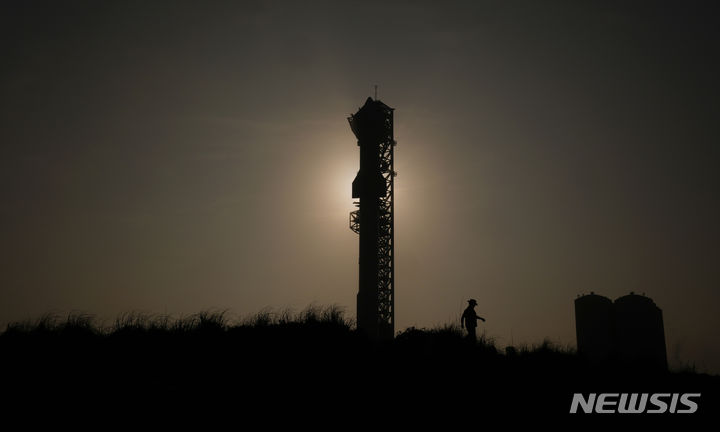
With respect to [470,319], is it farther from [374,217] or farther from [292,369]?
[374,217]

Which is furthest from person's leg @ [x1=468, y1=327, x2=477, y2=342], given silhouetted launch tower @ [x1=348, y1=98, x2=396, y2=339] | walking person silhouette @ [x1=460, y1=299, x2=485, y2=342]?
silhouetted launch tower @ [x1=348, y1=98, x2=396, y2=339]

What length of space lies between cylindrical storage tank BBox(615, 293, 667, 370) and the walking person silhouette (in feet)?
74.5

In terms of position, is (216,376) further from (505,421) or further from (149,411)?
(505,421)

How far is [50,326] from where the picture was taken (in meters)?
13.8

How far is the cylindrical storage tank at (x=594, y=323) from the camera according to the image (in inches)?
1377

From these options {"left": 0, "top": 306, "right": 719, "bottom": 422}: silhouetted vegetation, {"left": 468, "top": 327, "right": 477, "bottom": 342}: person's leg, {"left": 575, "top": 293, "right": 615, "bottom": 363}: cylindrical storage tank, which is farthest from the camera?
{"left": 575, "top": 293, "right": 615, "bottom": 363}: cylindrical storage tank

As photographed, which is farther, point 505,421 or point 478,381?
point 478,381

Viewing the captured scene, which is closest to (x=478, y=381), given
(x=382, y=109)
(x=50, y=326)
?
(x=50, y=326)

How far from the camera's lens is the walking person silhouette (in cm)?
1554

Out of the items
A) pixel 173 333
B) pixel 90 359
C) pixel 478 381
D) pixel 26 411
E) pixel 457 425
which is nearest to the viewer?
pixel 26 411

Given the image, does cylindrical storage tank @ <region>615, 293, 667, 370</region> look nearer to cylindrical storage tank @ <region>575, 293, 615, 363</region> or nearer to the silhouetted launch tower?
cylindrical storage tank @ <region>575, 293, 615, 363</region>

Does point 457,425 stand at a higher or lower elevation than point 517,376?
lower

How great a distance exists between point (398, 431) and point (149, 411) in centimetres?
471

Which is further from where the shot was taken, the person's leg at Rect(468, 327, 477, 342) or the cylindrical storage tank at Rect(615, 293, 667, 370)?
the cylindrical storage tank at Rect(615, 293, 667, 370)
